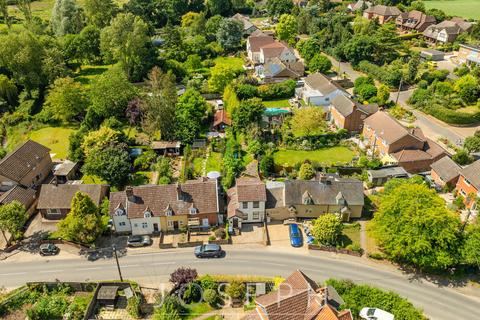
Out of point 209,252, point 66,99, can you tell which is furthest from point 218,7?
point 209,252

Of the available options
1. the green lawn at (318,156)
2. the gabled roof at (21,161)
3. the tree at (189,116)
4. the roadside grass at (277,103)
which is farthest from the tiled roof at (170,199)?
the roadside grass at (277,103)

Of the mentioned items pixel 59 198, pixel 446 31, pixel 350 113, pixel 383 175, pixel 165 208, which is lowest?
pixel 383 175

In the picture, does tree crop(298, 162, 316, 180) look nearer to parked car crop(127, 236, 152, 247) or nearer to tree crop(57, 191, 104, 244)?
parked car crop(127, 236, 152, 247)

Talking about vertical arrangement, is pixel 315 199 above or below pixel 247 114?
below

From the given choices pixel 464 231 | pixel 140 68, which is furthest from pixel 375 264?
pixel 140 68

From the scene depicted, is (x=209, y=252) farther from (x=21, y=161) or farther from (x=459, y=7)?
(x=459, y=7)

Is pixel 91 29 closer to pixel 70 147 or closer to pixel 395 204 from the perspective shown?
pixel 70 147

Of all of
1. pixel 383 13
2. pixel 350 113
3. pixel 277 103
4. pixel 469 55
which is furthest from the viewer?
pixel 383 13
